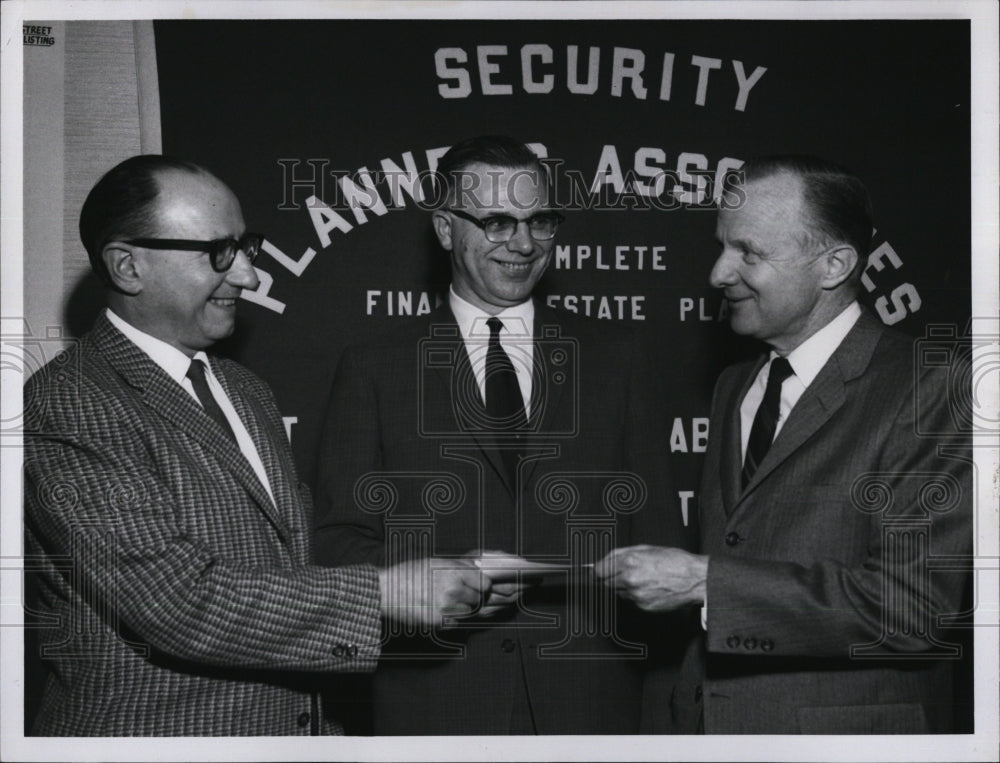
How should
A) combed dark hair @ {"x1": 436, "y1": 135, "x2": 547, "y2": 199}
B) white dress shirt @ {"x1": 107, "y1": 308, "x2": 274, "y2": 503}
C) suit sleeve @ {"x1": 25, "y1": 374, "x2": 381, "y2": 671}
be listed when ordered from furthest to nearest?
combed dark hair @ {"x1": 436, "y1": 135, "x2": 547, "y2": 199}, white dress shirt @ {"x1": 107, "y1": 308, "x2": 274, "y2": 503}, suit sleeve @ {"x1": 25, "y1": 374, "x2": 381, "y2": 671}

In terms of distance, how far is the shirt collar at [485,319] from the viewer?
8.65 ft

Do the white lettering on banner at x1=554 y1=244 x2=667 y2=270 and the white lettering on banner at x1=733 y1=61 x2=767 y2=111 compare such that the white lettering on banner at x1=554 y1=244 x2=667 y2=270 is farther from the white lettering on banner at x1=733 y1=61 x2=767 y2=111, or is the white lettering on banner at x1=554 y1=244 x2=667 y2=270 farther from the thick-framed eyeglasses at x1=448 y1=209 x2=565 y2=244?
the white lettering on banner at x1=733 y1=61 x2=767 y2=111

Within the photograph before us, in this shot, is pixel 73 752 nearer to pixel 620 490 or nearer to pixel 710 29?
pixel 620 490

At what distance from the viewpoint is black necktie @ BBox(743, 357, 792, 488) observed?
8.14 feet

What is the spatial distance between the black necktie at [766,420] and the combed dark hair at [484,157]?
29.4 inches

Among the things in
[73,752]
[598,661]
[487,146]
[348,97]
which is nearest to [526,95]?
[487,146]

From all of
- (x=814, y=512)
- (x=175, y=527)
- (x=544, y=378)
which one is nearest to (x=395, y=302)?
(x=544, y=378)

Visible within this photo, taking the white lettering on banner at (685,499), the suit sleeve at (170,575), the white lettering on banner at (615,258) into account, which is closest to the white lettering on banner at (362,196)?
the white lettering on banner at (615,258)

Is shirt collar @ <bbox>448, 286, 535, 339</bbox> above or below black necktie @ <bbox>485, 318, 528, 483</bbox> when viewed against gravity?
above

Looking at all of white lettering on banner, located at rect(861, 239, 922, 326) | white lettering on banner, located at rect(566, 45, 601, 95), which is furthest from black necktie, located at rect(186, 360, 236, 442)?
white lettering on banner, located at rect(861, 239, 922, 326)

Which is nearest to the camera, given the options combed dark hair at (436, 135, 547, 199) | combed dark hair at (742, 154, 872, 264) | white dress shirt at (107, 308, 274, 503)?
white dress shirt at (107, 308, 274, 503)

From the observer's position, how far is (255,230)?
2.76 m

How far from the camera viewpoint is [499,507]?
2.59 m

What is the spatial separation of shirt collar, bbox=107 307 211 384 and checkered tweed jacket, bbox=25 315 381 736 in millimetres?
49
